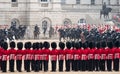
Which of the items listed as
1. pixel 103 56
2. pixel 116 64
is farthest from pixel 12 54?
pixel 116 64

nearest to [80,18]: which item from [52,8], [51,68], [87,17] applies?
[87,17]

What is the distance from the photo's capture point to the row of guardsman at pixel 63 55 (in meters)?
35.5

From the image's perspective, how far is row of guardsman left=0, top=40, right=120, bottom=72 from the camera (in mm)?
35469

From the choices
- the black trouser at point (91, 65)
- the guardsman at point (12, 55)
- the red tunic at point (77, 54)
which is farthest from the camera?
the black trouser at point (91, 65)

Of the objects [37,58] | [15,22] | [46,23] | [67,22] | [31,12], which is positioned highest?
[37,58]

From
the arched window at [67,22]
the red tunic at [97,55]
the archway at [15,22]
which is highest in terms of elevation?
the red tunic at [97,55]

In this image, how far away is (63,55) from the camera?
3566 centimetres

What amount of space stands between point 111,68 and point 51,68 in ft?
10.8

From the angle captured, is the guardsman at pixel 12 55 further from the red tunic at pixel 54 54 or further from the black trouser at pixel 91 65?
the black trouser at pixel 91 65

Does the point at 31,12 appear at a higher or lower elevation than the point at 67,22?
higher

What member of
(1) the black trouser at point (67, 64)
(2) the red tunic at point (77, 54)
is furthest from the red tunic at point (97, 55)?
(1) the black trouser at point (67, 64)

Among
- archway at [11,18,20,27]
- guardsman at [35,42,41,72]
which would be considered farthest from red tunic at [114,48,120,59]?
archway at [11,18,20,27]

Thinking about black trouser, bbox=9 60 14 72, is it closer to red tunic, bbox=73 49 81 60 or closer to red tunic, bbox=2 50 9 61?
red tunic, bbox=2 50 9 61

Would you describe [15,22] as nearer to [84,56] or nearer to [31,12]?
[31,12]
